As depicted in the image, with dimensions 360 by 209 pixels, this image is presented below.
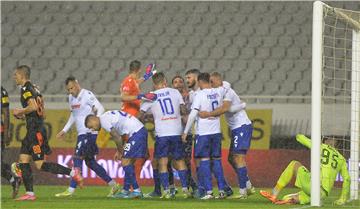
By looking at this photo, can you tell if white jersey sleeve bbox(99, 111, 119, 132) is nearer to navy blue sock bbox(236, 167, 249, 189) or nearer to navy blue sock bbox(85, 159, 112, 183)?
navy blue sock bbox(85, 159, 112, 183)

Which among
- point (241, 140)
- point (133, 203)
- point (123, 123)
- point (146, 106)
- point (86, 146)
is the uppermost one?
point (146, 106)

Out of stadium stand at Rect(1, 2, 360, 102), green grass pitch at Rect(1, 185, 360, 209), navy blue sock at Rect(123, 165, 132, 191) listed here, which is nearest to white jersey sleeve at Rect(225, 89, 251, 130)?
green grass pitch at Rect(1, 185, 360, 209)

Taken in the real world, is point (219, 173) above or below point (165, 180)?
above

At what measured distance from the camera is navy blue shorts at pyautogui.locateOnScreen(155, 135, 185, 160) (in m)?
14.5

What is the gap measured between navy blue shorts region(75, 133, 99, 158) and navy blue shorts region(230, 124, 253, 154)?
2.35 metres

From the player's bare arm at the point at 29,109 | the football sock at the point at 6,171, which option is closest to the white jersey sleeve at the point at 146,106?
the player's bare arm at the point at 29,109

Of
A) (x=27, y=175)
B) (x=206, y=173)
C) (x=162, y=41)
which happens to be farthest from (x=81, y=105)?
(x=162, y=41)

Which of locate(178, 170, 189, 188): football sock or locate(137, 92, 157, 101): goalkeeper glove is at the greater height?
locate(137, 92, 157, 101): goalkeeper glove

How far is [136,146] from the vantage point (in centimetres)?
1412

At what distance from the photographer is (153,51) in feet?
77.6

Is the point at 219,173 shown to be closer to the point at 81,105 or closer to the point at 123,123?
the point at 123,123

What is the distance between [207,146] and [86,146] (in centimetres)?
231

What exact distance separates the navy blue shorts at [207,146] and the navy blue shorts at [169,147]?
367 millimetres

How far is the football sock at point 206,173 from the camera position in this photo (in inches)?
554
